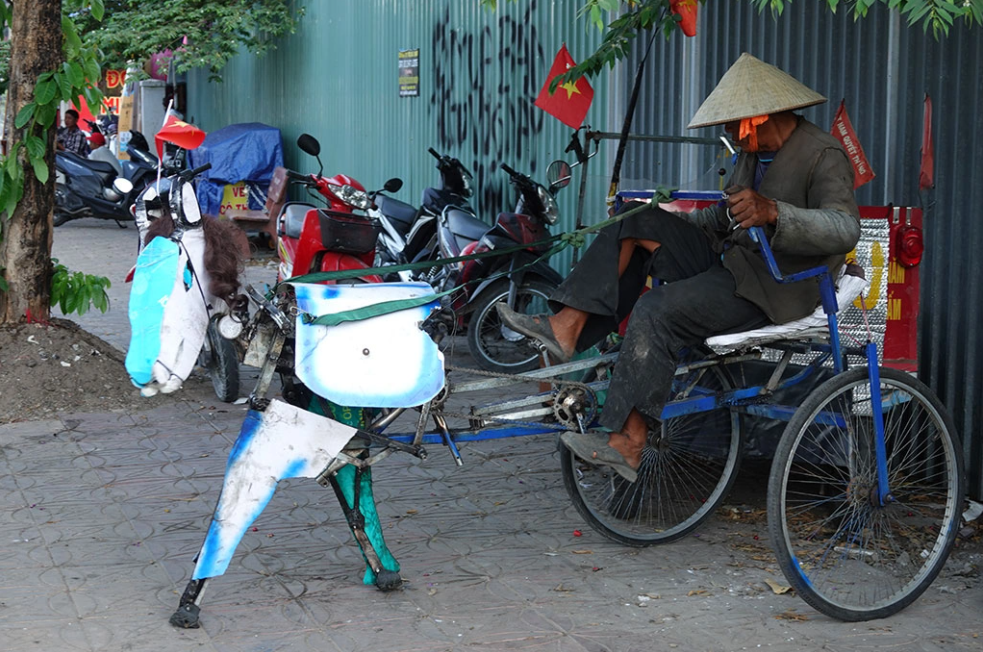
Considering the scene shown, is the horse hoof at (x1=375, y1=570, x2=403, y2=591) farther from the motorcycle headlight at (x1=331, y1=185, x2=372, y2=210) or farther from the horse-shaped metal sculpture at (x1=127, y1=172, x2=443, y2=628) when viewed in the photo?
the motorcycle headlight at (x1=331, y1=185, x2=372, y2=210)

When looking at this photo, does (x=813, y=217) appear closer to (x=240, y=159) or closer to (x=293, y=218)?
(x=293, y=218)

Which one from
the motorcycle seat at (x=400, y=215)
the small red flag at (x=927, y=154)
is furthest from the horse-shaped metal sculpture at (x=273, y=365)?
the motorcycle seat at (x=400, y=215)

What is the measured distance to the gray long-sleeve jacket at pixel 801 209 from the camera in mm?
3891

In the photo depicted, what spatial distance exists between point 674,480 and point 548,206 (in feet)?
10.2

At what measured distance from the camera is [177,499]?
5160 millimetres

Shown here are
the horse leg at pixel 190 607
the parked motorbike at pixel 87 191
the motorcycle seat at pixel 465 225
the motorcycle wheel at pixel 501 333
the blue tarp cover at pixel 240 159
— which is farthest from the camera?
the parked motorbike at pixel 87 191

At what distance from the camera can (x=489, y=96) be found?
31.8ft

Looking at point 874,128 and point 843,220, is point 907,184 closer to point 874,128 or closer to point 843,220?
point 874,128

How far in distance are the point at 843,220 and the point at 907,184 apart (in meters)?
1.40

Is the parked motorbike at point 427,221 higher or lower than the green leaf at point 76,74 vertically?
lower

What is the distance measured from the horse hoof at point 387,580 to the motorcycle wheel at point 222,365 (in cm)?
303

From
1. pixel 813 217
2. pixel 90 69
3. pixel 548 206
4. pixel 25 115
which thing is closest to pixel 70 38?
pixel 90 69

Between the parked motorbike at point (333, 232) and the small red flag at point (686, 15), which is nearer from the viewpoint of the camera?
the small red flag at point (686, 15)

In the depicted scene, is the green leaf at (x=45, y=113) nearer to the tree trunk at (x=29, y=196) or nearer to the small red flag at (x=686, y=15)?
the tree trunk at (x=29, y=196)
